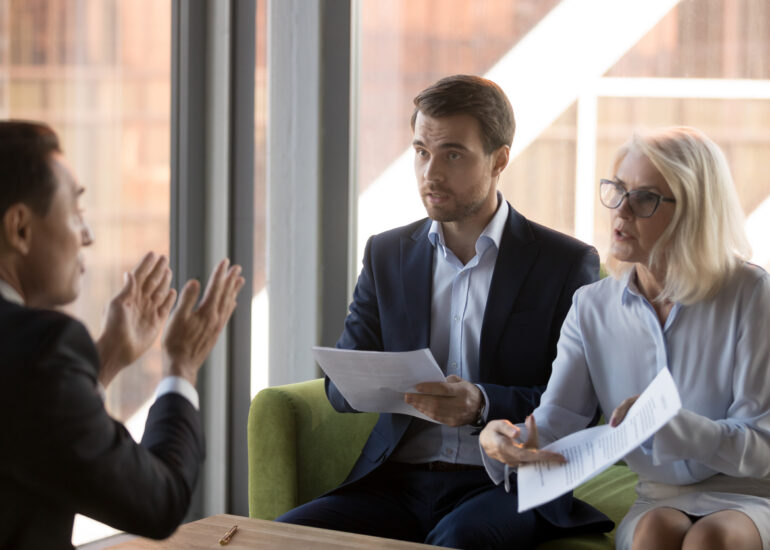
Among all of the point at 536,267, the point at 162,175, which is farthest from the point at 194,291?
the point at 162,175

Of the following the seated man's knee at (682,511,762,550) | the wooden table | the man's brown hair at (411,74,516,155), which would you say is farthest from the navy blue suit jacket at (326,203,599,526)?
the wooden table

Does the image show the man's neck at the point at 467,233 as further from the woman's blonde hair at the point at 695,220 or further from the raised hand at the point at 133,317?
the raised hand at the point at 133,317

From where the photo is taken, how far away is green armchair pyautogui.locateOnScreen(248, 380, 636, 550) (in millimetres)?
2441

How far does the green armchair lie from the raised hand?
1068 mm

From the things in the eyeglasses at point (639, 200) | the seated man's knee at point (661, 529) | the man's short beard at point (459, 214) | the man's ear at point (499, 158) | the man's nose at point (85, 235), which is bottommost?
the seated man's knee at point (661, 529)

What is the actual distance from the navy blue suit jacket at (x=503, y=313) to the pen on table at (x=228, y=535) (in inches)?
24.2

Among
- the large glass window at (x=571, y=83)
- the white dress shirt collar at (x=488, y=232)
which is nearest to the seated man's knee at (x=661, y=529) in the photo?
the white dress shirt collar at (x=488, y=232)

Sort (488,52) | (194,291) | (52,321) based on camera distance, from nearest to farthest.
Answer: (52,321)
(194,291)
(488,52)

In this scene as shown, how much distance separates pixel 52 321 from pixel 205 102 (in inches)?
103

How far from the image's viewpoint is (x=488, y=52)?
11.4ft

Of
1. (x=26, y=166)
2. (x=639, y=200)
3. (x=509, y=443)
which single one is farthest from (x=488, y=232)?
(x=26, y=166)

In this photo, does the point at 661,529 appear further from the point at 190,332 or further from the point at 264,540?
the point at 190,332

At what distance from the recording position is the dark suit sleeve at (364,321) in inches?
98.0

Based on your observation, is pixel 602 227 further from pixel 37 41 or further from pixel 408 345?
pixel 37 41
